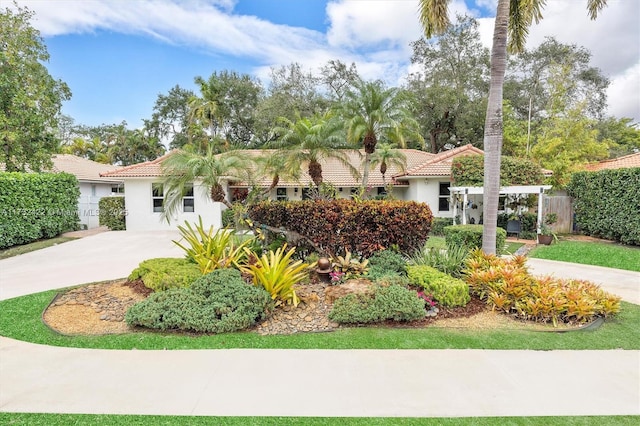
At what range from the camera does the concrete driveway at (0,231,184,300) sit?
8172 mm

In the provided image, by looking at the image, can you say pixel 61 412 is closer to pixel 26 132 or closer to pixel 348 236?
pixel 348 236

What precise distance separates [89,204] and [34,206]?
7293 millimetres

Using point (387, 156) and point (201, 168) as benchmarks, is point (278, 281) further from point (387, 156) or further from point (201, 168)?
point (387, 156)

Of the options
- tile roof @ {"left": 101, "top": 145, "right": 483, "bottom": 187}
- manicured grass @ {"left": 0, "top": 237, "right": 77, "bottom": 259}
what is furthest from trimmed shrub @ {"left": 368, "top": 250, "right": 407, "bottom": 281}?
manicured grass @ {"left": 0, "top": 237, "right": 77, "bottom": 259}

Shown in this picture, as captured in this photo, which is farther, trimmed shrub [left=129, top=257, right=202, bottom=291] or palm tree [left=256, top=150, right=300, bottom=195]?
palm tree [left=256, top=150, right=300, bottom=195]

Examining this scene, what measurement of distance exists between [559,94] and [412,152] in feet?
30.1

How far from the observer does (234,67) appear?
105 ft

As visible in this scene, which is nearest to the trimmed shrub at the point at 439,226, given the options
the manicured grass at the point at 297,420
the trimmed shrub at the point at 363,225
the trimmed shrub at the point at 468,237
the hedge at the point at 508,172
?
the hedge at the point at 508,172

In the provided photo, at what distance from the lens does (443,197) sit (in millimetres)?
18938

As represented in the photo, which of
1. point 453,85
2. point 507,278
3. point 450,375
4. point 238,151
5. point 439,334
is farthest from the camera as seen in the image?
point 453,85

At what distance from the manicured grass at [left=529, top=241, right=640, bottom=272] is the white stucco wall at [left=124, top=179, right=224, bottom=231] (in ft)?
51.1

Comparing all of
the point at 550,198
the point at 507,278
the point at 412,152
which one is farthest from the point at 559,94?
the point at 507,278

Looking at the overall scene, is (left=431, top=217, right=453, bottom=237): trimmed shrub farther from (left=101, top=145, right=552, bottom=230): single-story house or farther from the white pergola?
(left=101, top=145, right=552, bottom=230): single-story house

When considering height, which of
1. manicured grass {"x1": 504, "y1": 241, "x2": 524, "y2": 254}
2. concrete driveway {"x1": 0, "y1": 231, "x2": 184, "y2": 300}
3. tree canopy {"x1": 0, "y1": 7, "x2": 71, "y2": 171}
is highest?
tree canopy {"x1": 0, "y1": 7, "x2": 71, "y2": 171}
